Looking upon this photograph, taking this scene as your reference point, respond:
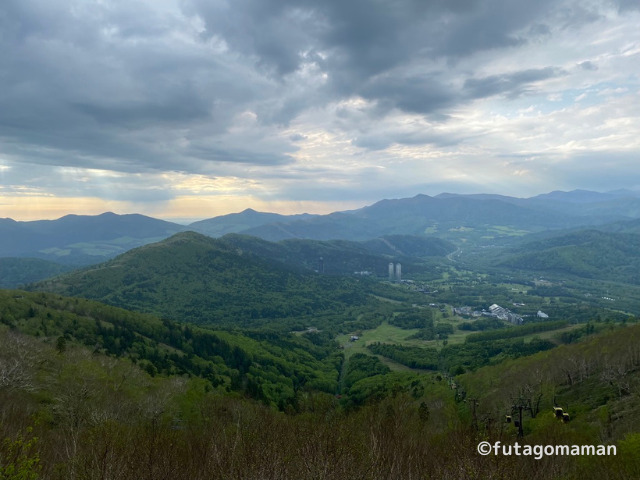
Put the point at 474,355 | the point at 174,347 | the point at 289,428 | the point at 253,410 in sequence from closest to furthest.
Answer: the point at 289,428, the point at 253,410, the point at 174,347, the point at 474,355

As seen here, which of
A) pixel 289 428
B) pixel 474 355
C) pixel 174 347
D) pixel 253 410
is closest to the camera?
pixel 289 428

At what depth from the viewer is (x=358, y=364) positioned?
620 ft

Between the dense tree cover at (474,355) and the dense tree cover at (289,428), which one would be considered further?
the dense tree cover at (474,355)

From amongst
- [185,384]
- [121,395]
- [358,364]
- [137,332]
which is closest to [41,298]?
[137,332]

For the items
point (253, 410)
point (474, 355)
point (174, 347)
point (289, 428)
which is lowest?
point (474, 355)

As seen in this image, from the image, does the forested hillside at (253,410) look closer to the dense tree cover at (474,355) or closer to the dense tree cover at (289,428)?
the dense tree cover at (289,428)

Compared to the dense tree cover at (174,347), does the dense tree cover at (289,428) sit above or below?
above

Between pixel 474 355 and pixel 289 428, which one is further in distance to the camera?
pixel 474 355

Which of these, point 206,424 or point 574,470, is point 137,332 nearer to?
point 206,424

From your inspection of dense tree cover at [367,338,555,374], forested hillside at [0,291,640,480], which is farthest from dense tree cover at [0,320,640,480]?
dense tree cover at [367,338,555,374]

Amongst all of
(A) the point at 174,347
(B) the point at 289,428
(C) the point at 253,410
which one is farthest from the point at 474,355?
(B) the point at 289,428

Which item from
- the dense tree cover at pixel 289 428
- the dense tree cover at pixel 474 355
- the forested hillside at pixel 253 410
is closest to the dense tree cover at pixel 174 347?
the forested hillside at pixel 253 410

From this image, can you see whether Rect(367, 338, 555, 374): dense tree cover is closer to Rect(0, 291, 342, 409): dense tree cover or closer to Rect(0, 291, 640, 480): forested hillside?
Rect(0, 291, 640, 480): forested hillside

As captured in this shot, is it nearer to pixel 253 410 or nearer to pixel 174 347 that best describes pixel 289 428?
pixel 253 410
